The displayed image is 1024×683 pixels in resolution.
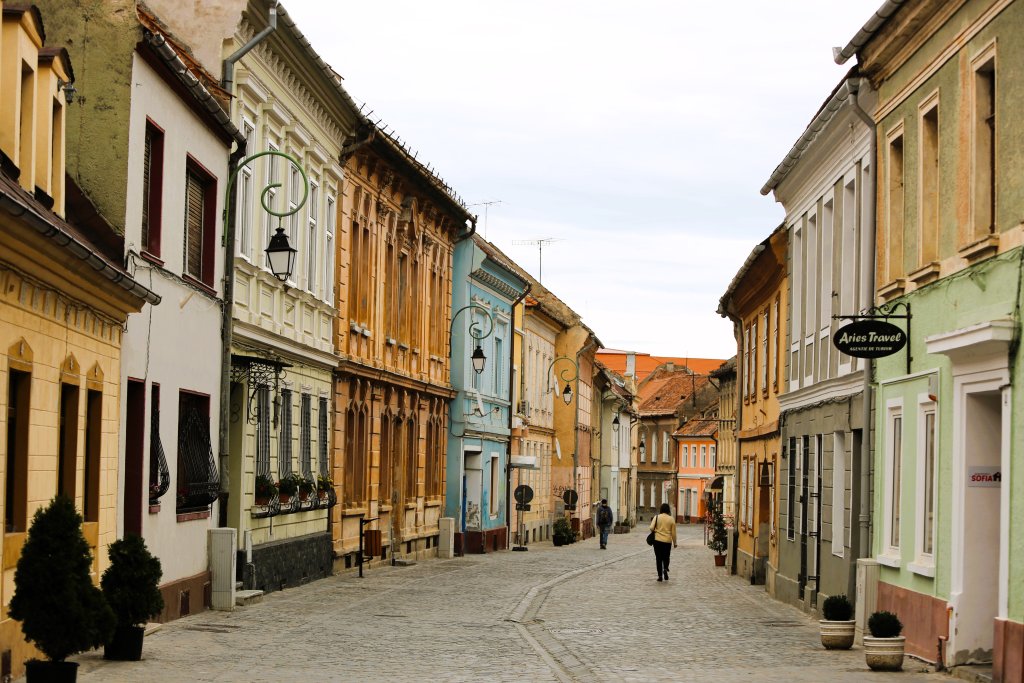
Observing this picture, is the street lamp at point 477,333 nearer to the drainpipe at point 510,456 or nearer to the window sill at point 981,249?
the drainpipe at point 510,456

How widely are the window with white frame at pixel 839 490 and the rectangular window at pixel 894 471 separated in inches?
131

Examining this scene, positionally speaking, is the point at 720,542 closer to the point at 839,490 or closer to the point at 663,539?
the point at 663,539

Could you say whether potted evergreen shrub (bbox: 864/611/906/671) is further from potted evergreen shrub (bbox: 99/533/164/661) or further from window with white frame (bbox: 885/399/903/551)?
potted evergreen shrub (bbox: 99/533/164/661)

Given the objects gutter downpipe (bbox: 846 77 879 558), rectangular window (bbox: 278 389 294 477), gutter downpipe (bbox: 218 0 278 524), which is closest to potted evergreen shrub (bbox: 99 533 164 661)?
gutter downpipe (bbox: 218 0 278 524)

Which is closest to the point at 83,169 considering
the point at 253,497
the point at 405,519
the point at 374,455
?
the point at 253,497

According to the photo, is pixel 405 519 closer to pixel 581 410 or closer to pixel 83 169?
pixel 83 169

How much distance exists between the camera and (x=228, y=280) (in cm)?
2242

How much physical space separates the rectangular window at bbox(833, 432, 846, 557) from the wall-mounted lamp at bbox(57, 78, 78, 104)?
11.6 meters

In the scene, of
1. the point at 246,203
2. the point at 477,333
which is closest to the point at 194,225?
the point at 246,203

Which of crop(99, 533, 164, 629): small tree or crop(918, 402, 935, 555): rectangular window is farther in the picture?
crop(918, 402, 935, 555): rectangular window

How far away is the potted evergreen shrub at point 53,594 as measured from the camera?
38.3 feet

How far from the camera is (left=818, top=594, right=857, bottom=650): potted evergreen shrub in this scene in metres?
18.6

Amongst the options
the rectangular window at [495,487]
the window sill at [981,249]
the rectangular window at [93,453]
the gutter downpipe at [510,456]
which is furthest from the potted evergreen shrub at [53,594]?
the gutter downpipe at [510,456]

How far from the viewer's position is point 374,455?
35.6 metres
